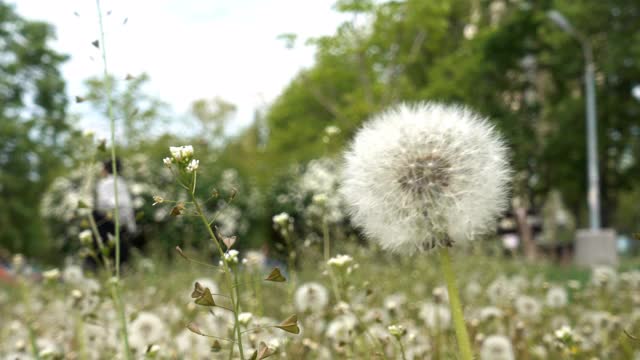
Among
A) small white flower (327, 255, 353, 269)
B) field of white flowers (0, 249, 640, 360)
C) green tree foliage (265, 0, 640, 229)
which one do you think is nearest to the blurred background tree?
green tree foliage (265, 0, 640, 229)

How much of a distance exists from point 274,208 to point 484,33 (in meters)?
9.94

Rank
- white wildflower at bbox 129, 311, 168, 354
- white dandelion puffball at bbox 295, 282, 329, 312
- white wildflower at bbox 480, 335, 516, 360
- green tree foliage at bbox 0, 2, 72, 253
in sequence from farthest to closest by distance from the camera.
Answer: green tree foliage at bbox 0, 2, 72, 253 < white dandelion puffball at bbox 295, 282, 329, 312 < white wildflower at bbox 129, 311, 168, 354 < white wildflower at bbox 480, 335, 516, 360

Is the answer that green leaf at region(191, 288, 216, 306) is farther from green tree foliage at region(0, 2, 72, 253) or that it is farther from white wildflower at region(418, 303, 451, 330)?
green tree foliage at region(0, 2, 72, 253)

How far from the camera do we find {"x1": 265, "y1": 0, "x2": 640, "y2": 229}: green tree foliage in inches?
782

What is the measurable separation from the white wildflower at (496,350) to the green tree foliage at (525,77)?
15.5 meters

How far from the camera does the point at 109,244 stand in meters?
2.67

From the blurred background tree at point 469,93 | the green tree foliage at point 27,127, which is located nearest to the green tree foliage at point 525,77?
the blurred background tree at point 469,93

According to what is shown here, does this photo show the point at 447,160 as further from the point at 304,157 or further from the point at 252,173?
the point at 252,173

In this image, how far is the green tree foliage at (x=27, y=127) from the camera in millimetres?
29484

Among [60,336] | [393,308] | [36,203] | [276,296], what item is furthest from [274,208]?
[36,203]

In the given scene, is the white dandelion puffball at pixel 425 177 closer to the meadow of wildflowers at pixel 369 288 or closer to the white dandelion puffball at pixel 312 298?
the meadow of wildflowers at pixel 369 288

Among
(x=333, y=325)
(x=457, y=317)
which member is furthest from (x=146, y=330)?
(x=457, y=317)

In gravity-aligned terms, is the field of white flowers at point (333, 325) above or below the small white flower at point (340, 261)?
below

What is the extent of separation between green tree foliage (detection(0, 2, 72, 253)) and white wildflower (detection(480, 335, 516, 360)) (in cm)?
2815
